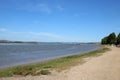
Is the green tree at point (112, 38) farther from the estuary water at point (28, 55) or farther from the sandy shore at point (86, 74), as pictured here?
the sandy shore at point (86, 74)

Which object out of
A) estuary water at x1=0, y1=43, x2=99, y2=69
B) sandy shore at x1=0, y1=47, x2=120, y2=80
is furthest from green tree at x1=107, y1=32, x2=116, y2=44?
sandy shore at x1=0, y1=47, x2=120, y2=80

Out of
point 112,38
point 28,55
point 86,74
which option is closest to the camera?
point 86,74

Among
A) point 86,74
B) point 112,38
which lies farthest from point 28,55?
point 112,38

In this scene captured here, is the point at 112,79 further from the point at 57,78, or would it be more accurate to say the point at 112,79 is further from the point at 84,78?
the point at 57,78

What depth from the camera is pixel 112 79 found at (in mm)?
11336

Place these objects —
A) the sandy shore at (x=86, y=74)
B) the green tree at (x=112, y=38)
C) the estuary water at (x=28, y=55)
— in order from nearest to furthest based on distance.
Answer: the sandy shore at (x=86, y=74), the estuary water at (x=28, y=55), the green tree at (x=112, y=38)

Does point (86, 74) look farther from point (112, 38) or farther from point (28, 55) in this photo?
point (112, 38)

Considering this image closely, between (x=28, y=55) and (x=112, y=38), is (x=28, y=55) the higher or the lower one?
the lower one

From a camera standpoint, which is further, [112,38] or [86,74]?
[112,38]

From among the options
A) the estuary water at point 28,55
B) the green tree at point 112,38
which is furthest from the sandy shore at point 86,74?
the green tree at point 112,38

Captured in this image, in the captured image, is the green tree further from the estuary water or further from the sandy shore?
the sandy shore

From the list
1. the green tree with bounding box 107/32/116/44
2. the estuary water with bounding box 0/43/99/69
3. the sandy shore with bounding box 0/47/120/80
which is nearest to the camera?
the sandy shore with bounding box 0/47/120/80

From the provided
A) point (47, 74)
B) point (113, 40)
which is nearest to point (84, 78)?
point (47, 74)

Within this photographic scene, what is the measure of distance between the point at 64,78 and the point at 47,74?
1938 mm
